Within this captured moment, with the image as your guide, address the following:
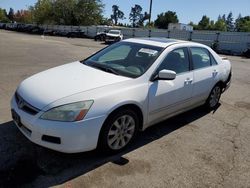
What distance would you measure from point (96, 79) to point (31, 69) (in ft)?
21.5

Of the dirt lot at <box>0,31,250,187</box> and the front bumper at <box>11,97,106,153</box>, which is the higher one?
the front bumper at <box>11,97,106,153</box>

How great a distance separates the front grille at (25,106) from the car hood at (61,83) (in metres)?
0.04

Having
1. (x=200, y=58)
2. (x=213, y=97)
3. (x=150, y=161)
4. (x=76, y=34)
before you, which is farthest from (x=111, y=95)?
(x=76, y=34)

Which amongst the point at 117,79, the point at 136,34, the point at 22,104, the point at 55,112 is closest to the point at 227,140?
the point at 117,79

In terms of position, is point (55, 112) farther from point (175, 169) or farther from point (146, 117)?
point (175, 169)

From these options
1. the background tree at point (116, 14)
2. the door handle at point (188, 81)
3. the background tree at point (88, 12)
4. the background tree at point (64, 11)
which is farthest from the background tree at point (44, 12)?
the background tree at point (116, 14)

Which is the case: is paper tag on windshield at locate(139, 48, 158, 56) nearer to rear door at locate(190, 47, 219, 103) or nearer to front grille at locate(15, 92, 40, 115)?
rear door at locate(190, 47, 219, 103)

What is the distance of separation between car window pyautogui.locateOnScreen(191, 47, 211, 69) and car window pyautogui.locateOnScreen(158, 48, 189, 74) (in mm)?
267

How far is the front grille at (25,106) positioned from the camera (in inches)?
133

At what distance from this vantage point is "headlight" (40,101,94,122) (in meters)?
3.29

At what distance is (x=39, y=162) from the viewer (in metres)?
3.53

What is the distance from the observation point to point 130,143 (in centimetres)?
423

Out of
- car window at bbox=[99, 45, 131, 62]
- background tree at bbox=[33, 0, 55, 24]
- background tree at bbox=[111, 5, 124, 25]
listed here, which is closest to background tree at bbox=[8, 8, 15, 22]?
background tree at bbox=[111, 5, 124, 25]

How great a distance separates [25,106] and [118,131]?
1.25 meters
